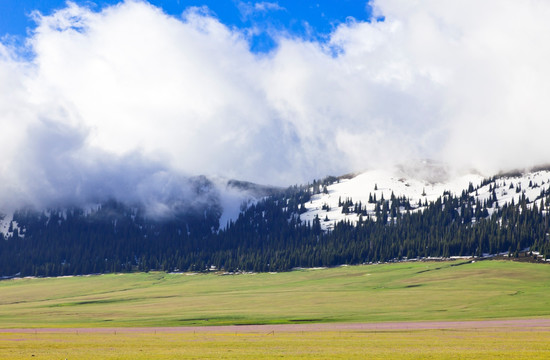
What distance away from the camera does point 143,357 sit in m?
63.6

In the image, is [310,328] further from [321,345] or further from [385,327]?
[321,345]

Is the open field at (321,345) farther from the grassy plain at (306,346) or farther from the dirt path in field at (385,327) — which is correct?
the dirt path in field at (385,327)

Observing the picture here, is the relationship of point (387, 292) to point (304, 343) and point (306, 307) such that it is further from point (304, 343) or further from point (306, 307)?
point (304, 343)

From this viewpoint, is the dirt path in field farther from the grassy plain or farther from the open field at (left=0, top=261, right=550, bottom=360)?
the grassy plain

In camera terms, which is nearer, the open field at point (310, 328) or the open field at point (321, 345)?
the open field at point (321, 345)

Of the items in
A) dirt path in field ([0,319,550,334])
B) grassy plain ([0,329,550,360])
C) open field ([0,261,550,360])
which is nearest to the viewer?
grassy plain ([0,329,550,360])

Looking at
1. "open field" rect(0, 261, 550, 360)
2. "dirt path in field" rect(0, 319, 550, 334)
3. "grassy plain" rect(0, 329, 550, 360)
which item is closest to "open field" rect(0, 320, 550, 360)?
"grassy plain" rect(0, 329, 550, 360)

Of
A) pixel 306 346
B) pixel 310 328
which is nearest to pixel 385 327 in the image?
pixel 310 328

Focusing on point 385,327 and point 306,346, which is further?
point 385,327

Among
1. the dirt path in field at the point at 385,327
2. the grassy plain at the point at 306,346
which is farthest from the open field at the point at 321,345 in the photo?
the dirt path in field at the point at 385,327

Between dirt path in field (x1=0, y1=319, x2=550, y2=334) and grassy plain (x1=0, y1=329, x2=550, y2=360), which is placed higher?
grassy plain (x1=0, y1=329, x2=550, y2=360)

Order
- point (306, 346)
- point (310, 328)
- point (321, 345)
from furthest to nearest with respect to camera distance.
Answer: point (310, 328) → point (321, 345) → point (306, 346)

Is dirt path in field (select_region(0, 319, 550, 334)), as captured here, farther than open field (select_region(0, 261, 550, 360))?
Yes

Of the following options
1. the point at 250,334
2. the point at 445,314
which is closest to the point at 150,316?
the point at 250,334
